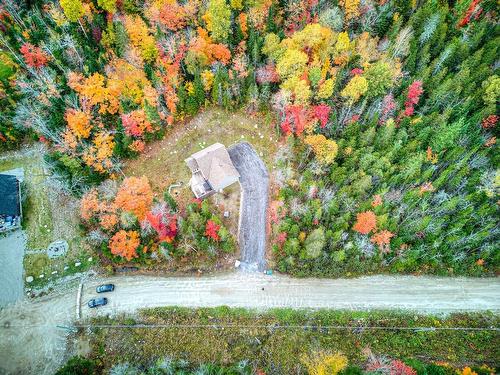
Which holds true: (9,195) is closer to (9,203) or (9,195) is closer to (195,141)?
(9,203)

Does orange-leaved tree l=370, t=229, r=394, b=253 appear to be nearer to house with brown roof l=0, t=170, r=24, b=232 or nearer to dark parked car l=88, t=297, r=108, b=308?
dark parked car l=88, t=297, r=108, b=308

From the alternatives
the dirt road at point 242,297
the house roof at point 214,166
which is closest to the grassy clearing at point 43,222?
the dirt road at point 242,297

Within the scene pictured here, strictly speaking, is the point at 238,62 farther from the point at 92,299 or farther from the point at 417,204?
the point at 92,299

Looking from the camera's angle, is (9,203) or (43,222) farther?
(43,222)

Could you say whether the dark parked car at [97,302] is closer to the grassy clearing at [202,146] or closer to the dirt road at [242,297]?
the dirt road at [242,297]

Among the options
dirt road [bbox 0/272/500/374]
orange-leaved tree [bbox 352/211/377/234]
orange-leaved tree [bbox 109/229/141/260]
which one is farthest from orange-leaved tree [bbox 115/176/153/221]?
orange-leaved tree [bbox 352/211/377/234]

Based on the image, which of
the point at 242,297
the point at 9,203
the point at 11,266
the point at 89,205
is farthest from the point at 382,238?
the point at 9,203
